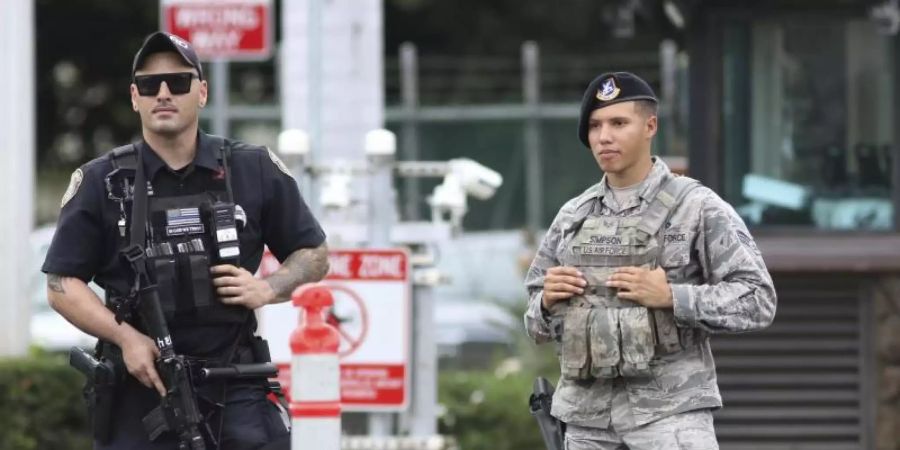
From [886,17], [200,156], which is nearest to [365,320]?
[886,17]

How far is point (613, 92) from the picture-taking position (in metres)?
5.50

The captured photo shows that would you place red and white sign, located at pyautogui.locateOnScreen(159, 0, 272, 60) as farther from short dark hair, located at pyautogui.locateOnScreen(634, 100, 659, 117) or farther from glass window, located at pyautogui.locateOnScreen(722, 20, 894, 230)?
short dark hair, located at pyautogui.locateOnScreen(634, 100, 659, 117)

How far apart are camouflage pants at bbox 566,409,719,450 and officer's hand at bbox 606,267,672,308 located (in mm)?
313

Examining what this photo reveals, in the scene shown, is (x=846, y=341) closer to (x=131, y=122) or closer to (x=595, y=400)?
(x=595, y=400)

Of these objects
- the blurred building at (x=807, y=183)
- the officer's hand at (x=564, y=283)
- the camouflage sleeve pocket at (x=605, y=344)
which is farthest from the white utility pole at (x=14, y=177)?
the camouflage sleeve pocket at (x=605, y=344)

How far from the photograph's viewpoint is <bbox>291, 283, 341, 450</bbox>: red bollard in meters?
5.40

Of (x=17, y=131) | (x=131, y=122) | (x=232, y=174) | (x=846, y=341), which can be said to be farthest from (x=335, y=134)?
(x=131, y=122)

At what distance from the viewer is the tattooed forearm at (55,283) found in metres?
5.47

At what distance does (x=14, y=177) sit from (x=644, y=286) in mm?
6351

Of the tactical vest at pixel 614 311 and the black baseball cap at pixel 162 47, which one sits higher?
the black baseball cap at pixel 162 47

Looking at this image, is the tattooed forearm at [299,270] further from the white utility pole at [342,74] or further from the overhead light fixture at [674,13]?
the white utility pole at [342,74]

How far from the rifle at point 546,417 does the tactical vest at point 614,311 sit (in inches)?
8.2

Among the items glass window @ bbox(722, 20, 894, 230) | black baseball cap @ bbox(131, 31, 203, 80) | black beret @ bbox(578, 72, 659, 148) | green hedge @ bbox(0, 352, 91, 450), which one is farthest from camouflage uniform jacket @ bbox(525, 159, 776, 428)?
green hedge @ bbox(0, 352, 91, 450)

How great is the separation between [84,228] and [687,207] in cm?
163
